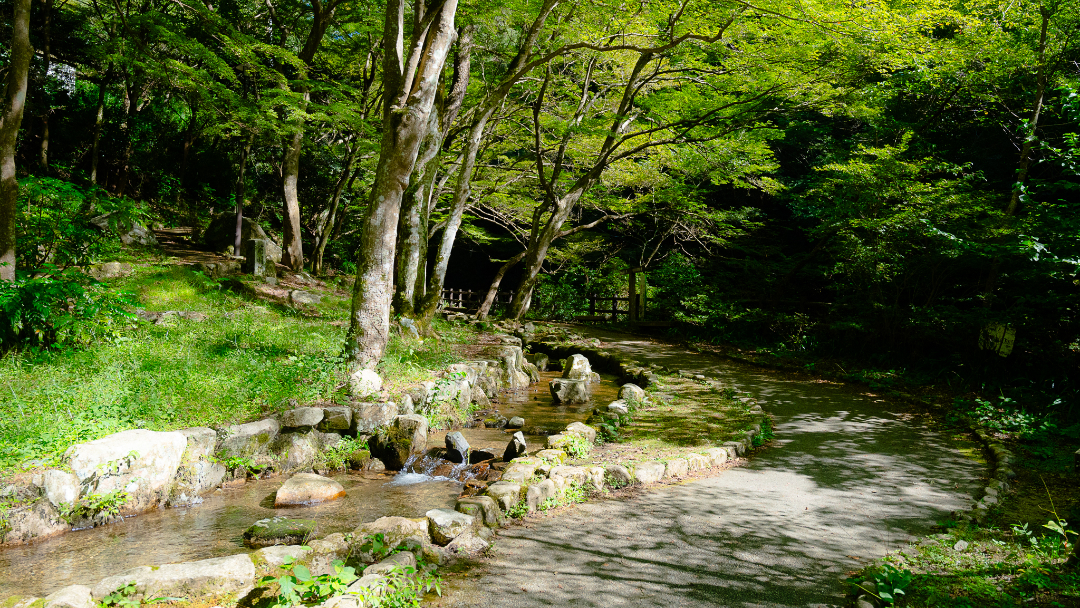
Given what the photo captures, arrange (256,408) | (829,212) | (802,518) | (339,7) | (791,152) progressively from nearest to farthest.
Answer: (802,518) < (256,408) < (829,212) < (339,7) < (791,152)

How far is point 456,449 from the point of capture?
539cm

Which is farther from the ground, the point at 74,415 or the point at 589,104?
the point at 589,104

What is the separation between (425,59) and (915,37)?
265 inches

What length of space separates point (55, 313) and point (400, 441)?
321cm

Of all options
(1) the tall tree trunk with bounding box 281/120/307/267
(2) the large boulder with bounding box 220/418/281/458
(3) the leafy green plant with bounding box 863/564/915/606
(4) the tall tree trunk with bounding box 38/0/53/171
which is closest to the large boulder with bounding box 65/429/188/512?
(2) the large boulder with bounding box 220/418/281/458

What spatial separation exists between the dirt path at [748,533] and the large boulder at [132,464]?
2.55 m

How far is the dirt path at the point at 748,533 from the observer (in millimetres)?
2887

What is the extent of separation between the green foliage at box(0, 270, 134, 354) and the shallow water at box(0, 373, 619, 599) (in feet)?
6.99

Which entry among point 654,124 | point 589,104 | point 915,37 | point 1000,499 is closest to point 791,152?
point 654,124

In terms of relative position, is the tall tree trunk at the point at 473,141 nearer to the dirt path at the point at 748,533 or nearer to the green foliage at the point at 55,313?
the green foliage at the point at 55,313

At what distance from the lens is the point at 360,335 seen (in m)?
6.21

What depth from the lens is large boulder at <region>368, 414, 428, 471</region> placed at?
519 centimetres

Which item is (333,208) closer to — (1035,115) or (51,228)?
(51,228)

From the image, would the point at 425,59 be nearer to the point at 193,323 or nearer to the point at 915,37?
the point at 193,323
